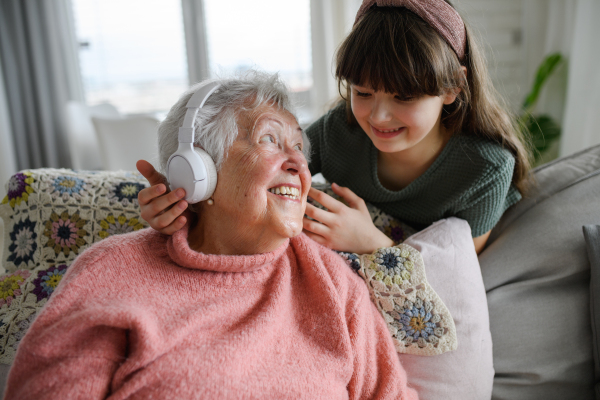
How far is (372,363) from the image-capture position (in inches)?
44.2

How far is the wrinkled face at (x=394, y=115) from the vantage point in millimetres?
1302

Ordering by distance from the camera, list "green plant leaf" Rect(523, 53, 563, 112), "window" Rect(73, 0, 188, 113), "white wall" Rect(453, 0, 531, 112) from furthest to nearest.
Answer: "window" Rect(73, 0, 188, 113) → "white wall" Rect(453, 0, 531, 112) → "green plant leaf" Rect(523, 53, 563, 112)

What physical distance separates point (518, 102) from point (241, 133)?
3425 mm

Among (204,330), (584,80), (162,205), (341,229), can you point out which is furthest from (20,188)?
(584,80)

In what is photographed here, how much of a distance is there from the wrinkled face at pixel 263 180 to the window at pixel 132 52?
3183 mm

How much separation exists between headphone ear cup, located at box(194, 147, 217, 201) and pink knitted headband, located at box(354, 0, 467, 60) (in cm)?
71

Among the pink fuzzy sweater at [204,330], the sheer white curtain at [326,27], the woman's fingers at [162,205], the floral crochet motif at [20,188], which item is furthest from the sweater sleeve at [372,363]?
the sheer white curtain at [326,27]

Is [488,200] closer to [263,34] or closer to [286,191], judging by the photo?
[286,191]

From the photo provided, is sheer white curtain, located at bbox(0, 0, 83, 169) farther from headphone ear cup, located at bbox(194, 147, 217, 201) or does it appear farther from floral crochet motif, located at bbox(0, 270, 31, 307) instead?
headphone ear cup, located at bbox(194, 147, 217, 201)

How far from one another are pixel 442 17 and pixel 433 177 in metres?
0.51

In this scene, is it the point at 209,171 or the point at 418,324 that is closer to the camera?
the point at 209,171

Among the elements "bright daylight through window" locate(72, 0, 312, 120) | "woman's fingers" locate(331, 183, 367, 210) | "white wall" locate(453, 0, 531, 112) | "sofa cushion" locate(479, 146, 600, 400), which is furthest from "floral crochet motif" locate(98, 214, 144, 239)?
"white wall" locate(453, 0, 531, 112)

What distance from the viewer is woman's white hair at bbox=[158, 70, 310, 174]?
1094 mm

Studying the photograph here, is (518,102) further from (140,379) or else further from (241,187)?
(140,379)
